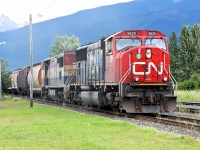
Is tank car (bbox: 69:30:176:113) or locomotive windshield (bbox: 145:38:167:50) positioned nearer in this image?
tank car (bbox: 69:30:176:113)

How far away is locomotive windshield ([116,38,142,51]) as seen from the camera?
2042 centimetres

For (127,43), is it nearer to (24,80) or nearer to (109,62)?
(109,62)

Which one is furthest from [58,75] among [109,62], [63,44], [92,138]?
[63,44]

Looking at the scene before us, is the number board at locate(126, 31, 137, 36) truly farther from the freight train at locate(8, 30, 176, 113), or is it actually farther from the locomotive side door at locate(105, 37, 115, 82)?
the locomotive side door at locate(105, 37, 115, 82)

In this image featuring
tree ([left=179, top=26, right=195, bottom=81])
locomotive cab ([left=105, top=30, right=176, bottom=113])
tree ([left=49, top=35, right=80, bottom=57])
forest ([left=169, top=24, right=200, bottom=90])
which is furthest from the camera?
tree ([left=49, top=35, right=80, bottom=57])

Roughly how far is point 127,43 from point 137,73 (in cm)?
174

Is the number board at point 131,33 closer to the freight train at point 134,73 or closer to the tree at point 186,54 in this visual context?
the freight train at point 134,73

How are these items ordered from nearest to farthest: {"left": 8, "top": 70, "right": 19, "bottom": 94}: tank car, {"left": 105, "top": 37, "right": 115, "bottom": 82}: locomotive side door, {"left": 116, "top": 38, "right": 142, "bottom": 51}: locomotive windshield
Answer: {"left": 116, "top": 38, "right": 142, "bottom": 51}: locomotive windshield < {"left": 105, "top": 37, "right": 115, "bottom": 82}: locomotive side door < {"left": 8, "top": 70, "right": 19, "bottom": 94}: tank car

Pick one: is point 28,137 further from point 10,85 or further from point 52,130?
point 10,85

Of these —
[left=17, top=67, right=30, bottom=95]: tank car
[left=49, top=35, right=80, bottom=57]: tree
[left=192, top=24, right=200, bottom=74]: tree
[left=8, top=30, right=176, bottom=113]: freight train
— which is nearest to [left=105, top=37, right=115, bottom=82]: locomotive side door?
[left=8, top=30, right=176, bottom=113]: freight train

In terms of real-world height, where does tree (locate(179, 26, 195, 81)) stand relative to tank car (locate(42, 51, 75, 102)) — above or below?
above

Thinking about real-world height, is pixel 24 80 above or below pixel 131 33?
below

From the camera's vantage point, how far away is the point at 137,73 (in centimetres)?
1958

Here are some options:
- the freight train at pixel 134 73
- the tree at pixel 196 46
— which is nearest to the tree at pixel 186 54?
the tree at pixel 196 46
